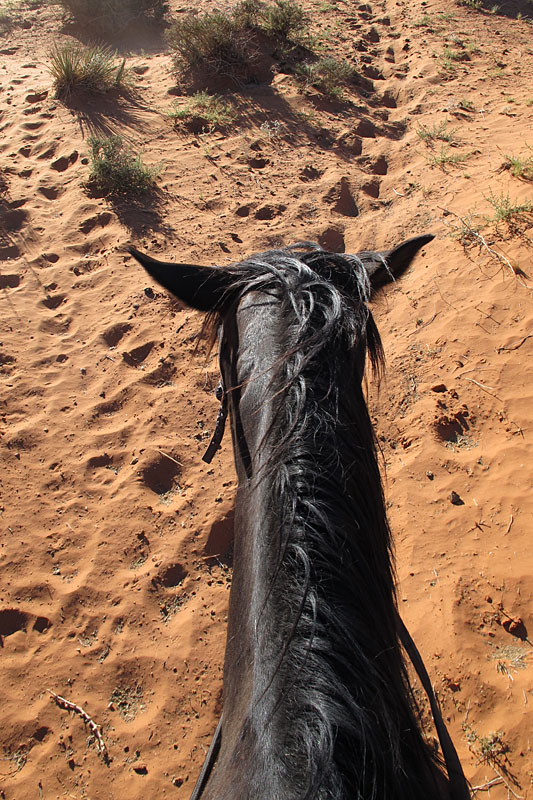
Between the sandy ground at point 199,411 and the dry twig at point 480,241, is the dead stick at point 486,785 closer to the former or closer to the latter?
the sandy ground at point 199,411

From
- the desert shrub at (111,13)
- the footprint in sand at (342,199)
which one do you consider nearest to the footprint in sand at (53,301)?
the footprint in sand at (342,199)

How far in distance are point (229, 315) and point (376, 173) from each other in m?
4.93

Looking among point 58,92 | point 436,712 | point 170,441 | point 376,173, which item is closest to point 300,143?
point 376,173

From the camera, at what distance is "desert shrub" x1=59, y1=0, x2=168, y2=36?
9234mm

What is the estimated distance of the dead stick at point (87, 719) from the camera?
2508 mm

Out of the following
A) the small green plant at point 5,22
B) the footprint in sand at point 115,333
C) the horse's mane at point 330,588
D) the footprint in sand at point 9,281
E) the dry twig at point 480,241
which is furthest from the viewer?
the small green plant at point 5,22

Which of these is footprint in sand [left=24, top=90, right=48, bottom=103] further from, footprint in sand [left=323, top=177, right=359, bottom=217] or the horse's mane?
the horse's mane

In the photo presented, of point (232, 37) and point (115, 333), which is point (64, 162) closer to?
point (115, 333)

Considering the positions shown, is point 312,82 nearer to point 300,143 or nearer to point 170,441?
point 300,143

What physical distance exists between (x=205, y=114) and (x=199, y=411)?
15.8 feet

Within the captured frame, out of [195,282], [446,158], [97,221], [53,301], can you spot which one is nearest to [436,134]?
[446,158]

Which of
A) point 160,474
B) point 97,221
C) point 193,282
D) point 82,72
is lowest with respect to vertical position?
point 160,474

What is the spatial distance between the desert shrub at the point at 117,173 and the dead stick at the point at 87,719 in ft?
16.3

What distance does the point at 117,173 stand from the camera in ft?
18.2
